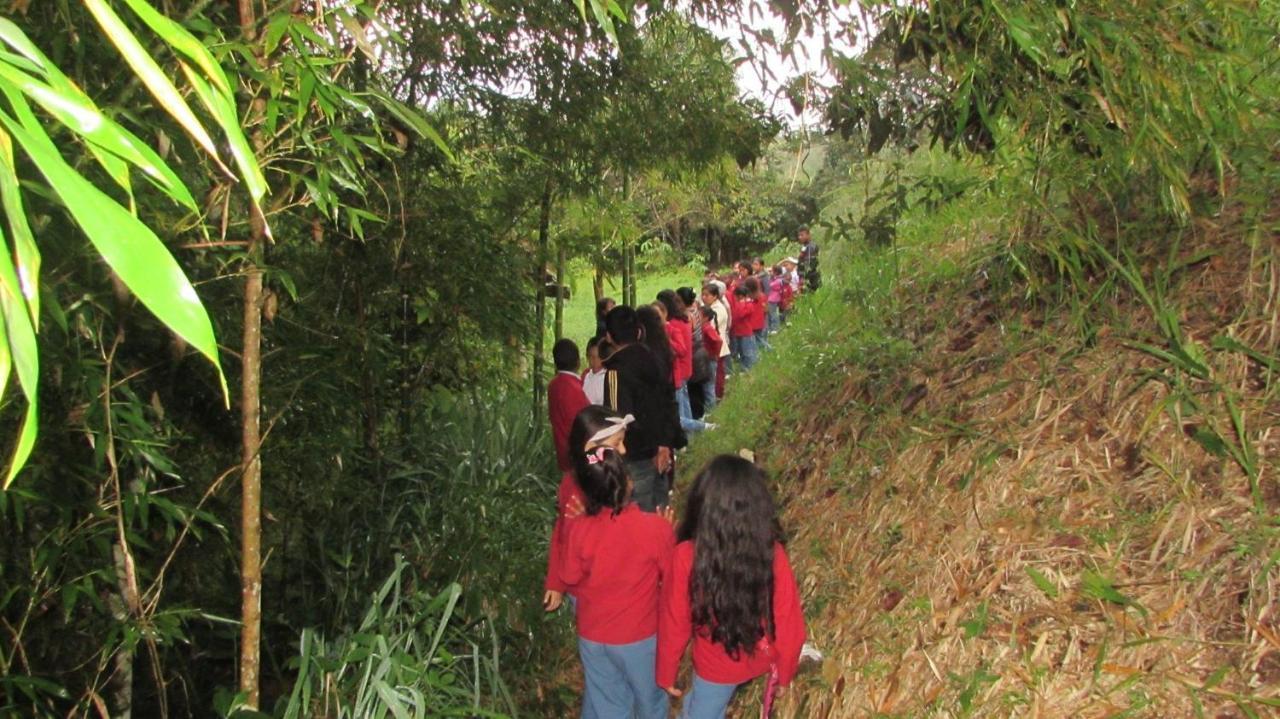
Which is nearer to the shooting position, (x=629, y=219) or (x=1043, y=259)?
(x=1043, y=259)

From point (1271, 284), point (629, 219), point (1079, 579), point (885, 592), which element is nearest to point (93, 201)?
point (1079, 579)

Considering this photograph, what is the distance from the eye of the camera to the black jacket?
5.30 m

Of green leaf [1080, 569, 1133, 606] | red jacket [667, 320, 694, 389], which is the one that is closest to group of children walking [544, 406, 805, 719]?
green leaf [1080, 569, 1133, 606]

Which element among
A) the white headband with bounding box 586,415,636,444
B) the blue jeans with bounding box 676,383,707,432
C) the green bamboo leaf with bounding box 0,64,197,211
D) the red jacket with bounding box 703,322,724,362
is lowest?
the blue jeans with bounding box 676,383,707,432

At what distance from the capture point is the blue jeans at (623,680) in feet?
11.5

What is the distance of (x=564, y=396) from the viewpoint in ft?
17.7

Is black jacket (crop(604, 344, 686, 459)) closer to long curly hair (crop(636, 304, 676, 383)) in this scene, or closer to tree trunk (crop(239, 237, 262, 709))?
long curly hair (crop(636, 304, 676, 383))

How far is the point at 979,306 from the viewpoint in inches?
204

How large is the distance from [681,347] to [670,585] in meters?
5.33

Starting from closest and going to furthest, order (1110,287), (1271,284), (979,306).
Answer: (1271,284) < (1110,287) < (979,306)

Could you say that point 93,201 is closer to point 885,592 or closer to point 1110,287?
point 885,592

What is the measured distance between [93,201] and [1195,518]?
333 cm

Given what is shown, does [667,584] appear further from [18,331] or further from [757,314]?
[757,314]

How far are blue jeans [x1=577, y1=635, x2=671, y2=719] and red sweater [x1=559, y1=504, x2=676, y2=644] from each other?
48mm
